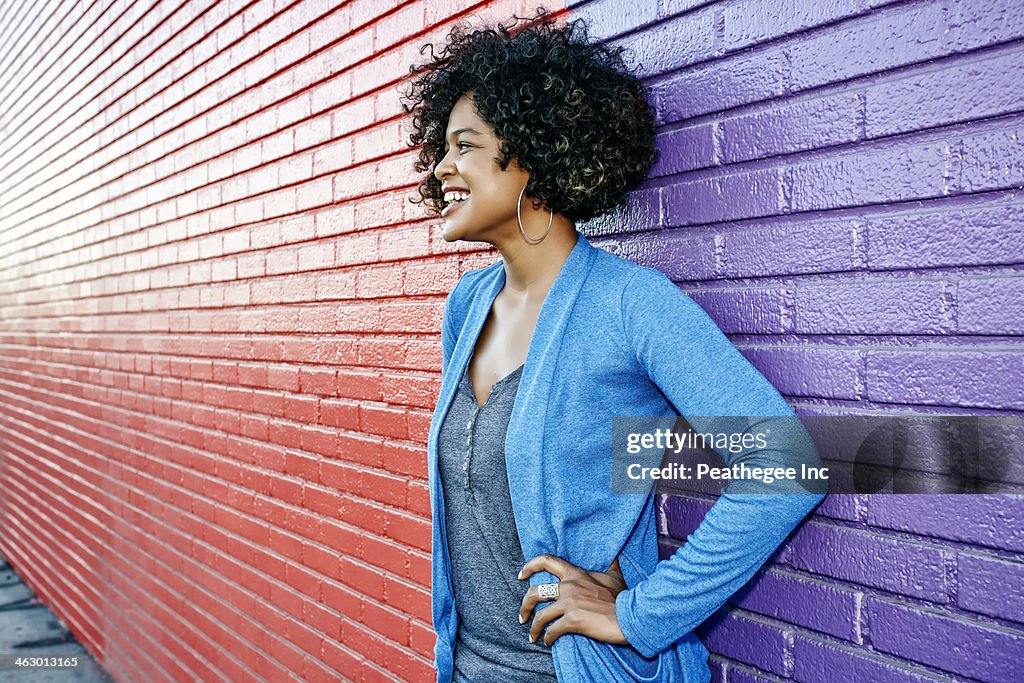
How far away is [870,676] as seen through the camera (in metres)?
1.55

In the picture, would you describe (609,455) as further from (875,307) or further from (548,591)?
(875,307)

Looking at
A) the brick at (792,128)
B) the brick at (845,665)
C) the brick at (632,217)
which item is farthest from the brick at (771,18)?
the brick at (845,665)

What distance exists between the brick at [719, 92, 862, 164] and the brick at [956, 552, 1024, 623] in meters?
0.82

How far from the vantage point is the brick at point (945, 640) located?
1378 millimetres

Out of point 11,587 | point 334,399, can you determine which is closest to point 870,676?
point 334,399

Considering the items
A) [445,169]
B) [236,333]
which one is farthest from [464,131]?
[236,333]

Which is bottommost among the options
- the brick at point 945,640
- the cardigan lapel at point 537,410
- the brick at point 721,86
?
the brick at point 945,640

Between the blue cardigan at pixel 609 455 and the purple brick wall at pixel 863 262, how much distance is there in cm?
19

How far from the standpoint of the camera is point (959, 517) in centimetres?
143

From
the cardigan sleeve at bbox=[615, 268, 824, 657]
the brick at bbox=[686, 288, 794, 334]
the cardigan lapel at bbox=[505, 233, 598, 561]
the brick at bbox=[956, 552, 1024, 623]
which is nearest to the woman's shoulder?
the cardigan lapel at bbox=[505, 233, 598, 561]

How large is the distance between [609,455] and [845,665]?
63 cm

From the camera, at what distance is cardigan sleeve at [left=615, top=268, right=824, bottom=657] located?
1464mm

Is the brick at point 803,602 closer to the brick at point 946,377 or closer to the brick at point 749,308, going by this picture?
the brick at point 946,377

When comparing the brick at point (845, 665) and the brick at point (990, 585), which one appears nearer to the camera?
the brick at point (990, 585)
